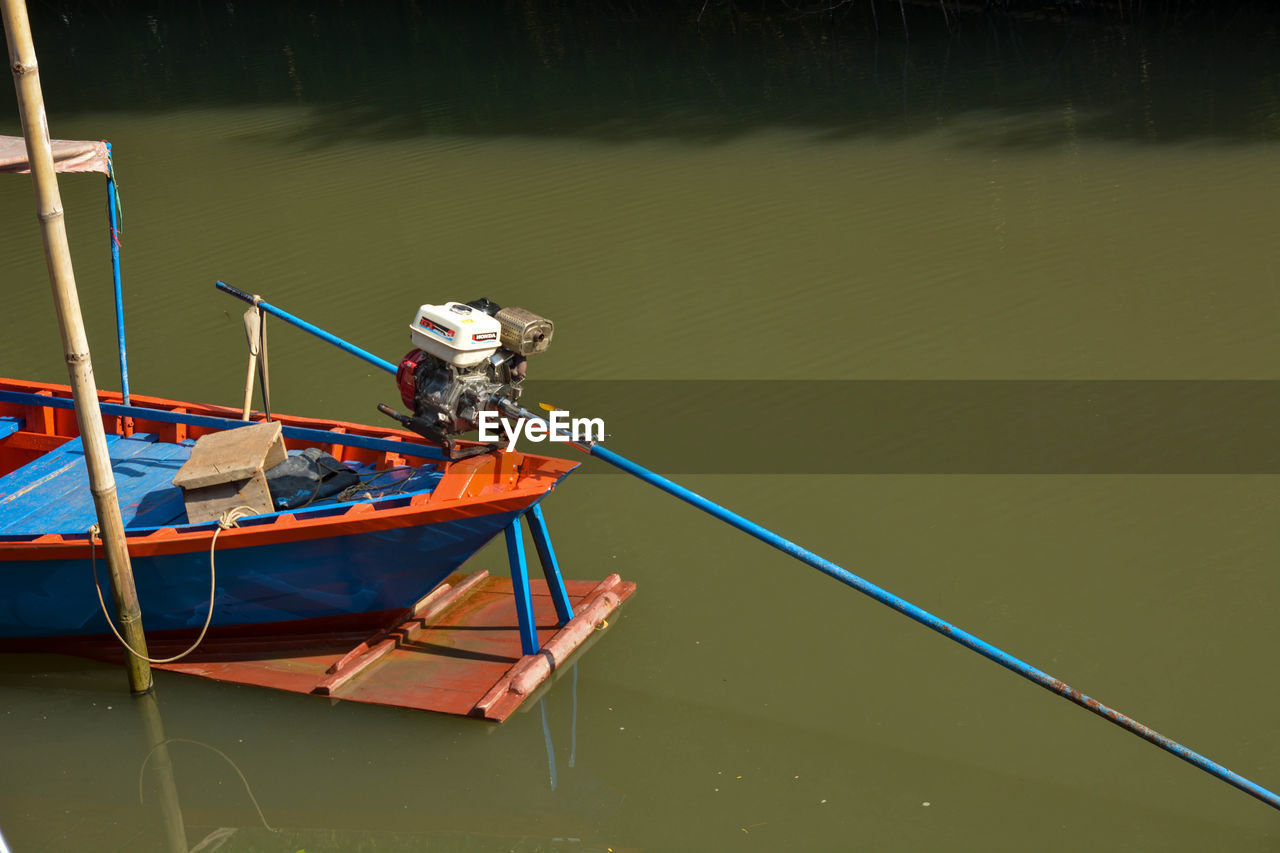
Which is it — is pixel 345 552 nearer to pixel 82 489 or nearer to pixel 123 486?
pixel 123 486

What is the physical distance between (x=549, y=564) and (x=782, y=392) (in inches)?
112

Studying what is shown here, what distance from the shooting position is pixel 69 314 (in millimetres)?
5016

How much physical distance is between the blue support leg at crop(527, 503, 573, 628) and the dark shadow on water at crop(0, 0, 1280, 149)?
26.8 feet

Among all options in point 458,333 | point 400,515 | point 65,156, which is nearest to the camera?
point 458,333

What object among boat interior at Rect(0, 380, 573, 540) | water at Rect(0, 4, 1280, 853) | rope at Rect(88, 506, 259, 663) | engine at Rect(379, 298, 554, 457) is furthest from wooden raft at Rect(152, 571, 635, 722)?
engine at Rect(379, 298, 554, 457)

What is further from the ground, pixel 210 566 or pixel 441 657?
pixel 210 566

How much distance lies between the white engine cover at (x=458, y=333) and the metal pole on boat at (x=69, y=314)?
4.11 ft

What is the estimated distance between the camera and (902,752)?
5.09 m

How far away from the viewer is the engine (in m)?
5.17

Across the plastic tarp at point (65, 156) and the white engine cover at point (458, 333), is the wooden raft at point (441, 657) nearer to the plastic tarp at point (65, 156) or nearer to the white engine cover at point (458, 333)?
the white engine cover at point (458, 333)

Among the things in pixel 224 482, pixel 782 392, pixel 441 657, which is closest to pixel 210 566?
pixel 224 482

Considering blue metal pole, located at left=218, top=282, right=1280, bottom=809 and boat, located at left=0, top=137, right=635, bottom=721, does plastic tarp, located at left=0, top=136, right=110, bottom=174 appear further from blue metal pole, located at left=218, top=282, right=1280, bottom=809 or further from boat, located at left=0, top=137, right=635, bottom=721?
blue metal pole, located at left=218, top=282, right=1280, bottom=809

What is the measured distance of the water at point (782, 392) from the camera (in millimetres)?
5062

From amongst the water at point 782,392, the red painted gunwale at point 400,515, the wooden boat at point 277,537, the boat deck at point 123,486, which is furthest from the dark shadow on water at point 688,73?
the red painted gunwale at point 400,515
